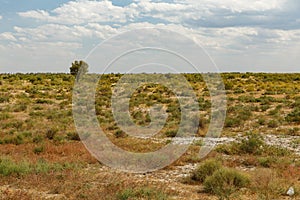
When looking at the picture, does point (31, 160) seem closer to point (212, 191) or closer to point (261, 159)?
point (212, 191)

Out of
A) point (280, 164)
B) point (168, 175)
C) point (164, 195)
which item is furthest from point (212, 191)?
point (280, 164)

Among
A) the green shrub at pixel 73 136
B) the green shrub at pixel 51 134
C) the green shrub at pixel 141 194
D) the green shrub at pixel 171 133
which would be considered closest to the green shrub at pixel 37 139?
the green shrub at pixel 51 134

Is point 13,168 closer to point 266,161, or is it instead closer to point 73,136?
point 73,136

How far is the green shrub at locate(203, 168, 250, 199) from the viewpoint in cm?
912

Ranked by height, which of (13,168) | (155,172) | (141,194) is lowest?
(155,172)

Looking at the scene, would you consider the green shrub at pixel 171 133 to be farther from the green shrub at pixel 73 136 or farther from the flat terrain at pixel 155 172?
the green shrub at pixel 73 136

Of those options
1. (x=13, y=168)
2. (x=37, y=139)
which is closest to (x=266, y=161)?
(x=13, y=168)

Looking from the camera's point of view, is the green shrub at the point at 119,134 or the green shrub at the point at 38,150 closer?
the green shrub at the point at 38,150

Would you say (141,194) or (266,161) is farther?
(266,161)

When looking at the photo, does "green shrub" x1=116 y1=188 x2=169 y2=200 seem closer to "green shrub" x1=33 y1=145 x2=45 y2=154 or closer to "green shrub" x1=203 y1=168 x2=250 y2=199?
"green shrub" x1=203 y1=168 x2=250 y2=199

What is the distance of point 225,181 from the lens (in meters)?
9.37

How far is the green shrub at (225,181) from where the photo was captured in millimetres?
9117

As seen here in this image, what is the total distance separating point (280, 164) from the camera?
454 inches

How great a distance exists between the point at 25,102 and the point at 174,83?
19588mm
